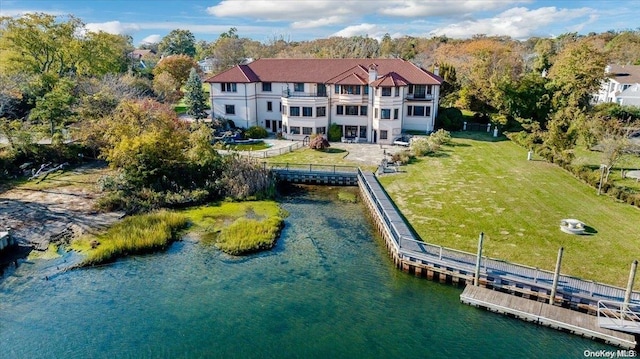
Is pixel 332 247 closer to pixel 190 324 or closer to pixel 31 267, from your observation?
pixel 190 324

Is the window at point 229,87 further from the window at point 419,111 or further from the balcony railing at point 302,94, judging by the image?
the window at point 419,111

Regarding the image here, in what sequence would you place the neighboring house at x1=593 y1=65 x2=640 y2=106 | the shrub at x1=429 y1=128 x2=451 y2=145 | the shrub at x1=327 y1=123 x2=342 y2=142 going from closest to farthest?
the shrub at x1=429 y1=128 x2=451 y2=145 < the shrub at x1=327 y1=123 x2=342 y2=142 < the neighboring house at x1=593 y1=65 x2=640 y2=106

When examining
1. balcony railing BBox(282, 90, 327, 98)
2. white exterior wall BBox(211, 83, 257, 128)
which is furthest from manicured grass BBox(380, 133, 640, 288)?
Answer: white exterior wall BBox(211, 83, 257, 128)

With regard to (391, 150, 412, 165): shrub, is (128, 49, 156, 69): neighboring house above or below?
above

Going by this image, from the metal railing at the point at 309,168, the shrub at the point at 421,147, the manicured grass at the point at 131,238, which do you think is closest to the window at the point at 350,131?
the shrub at the point at 421,147

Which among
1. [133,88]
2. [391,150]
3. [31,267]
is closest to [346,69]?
[391,150]

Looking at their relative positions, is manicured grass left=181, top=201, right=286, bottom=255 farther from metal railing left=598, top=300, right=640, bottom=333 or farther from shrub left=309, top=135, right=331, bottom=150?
metal railing left=598, top=300, right=640, bottom=333

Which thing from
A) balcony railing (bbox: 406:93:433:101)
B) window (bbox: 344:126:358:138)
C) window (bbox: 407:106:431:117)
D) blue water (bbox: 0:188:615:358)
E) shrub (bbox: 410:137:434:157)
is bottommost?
blue water (bbox: 0:188:615:358)
